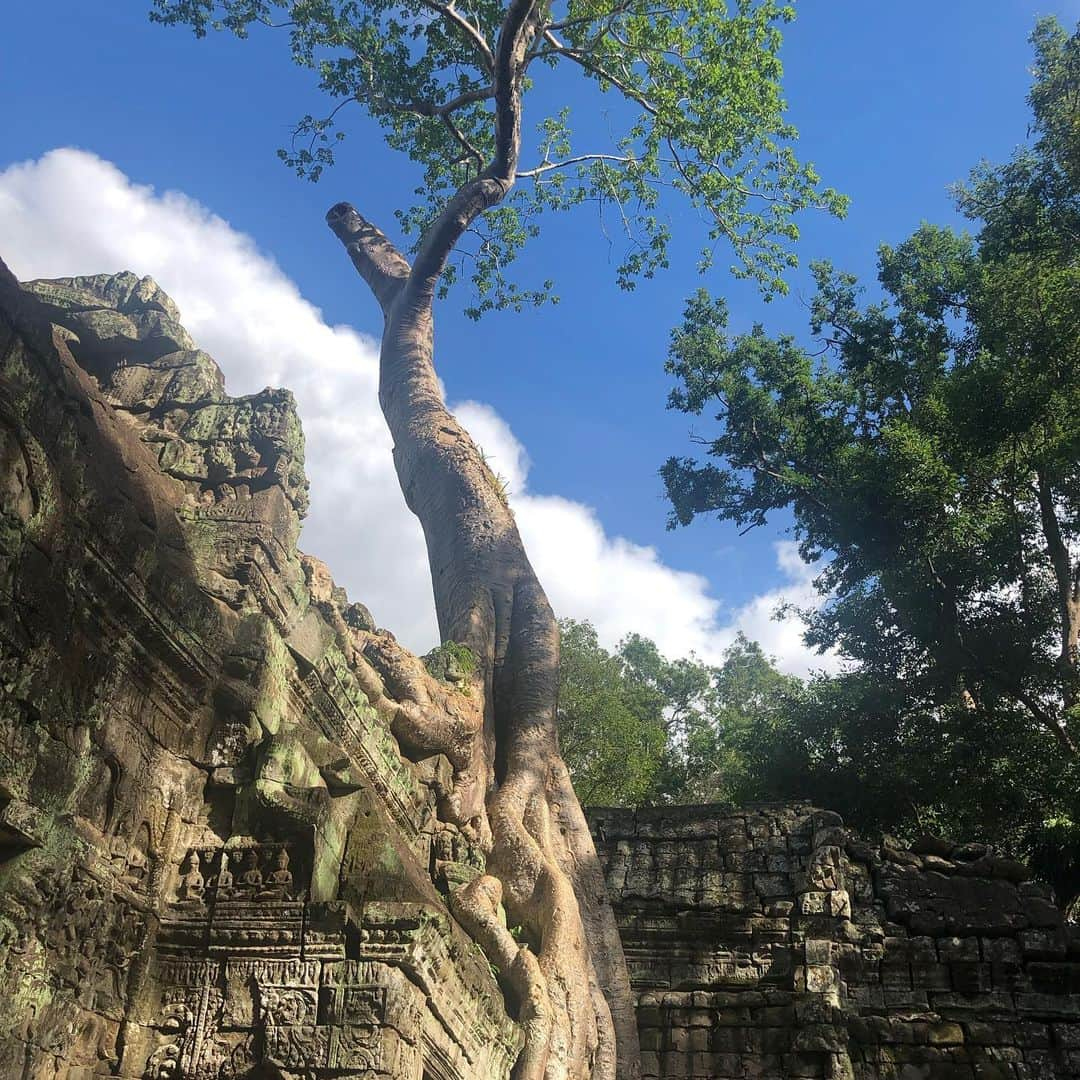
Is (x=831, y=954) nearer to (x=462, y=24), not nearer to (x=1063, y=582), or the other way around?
(x=1063, y=582)

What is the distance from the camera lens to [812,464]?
564 inches

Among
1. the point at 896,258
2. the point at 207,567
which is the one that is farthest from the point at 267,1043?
the point at 896,258

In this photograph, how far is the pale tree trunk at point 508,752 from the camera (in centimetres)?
518

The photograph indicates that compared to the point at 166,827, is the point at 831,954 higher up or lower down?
higher up

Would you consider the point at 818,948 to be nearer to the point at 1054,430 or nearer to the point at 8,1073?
the point at 8,1073

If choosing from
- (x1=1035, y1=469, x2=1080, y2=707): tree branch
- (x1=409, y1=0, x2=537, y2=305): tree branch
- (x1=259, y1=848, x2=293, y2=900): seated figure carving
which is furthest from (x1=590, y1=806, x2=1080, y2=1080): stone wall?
(x1=409, y1=0, x2=537, y2=305): tree branch

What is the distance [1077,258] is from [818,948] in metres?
8.45

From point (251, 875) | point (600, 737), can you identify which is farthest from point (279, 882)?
point (600, 737)

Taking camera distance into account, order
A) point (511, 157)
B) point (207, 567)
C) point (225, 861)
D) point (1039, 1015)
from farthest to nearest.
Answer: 1. point (511, 157)
2. point (1039, 1015)
3. point (207, 567)
4. point (225, 861)

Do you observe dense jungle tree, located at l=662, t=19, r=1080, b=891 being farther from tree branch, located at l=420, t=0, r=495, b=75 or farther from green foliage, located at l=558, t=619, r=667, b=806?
tree branch, located at l=420, t=0, r=495, b=75

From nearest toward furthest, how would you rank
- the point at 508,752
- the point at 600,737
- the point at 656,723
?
the point at 508,752, the point at 600,737, the point at 656,723

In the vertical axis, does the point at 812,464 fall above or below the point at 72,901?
above

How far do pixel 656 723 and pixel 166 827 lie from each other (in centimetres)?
1660

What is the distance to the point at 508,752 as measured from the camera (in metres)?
7.05
